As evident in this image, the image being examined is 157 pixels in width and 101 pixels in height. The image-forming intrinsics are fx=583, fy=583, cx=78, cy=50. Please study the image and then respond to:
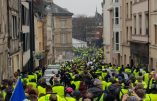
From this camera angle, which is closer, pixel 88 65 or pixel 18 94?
pixel 18 94

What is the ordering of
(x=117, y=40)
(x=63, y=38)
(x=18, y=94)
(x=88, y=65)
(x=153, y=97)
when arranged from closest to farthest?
(x=18, y=94) → (x=153, y=97) → (x=88, y=65) → (x=117, y=40) → (x=63, y=38)

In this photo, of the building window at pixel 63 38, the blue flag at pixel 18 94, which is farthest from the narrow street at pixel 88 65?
the building window at pixel 63 38

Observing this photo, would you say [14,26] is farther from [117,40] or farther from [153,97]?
[153,97]

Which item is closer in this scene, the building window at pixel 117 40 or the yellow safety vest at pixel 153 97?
the yellow safety vest at pixel 153 97

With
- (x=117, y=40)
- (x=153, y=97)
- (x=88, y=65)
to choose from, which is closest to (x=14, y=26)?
(x=88, y=65)

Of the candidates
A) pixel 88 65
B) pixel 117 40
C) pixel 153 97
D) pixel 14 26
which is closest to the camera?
pixel 153 97

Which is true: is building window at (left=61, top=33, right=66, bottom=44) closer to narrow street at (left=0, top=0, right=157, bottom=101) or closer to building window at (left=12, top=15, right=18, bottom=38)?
narrow street at (left=0, top=0, right=157, bottom=101)

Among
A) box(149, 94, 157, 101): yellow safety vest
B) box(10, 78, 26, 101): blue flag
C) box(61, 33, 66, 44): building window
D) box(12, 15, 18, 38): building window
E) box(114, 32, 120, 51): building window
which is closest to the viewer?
box(10, 78, 26, 101): blue flag

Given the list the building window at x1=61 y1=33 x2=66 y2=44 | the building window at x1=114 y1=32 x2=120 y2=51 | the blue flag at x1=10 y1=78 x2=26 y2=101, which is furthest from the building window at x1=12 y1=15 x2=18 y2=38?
the building window at x1=61 y1=33 x2=66 y2=44

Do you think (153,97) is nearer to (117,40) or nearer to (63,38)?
(117,40)

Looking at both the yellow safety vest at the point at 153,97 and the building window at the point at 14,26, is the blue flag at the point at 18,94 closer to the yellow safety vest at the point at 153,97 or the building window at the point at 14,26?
the yellow safety vest at the point at 153,97

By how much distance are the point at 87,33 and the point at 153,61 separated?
125594 mm

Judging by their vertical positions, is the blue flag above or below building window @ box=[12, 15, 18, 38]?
below

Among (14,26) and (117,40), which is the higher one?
(14,26)
